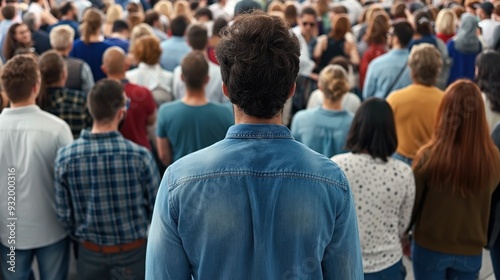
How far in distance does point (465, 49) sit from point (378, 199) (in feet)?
12.0

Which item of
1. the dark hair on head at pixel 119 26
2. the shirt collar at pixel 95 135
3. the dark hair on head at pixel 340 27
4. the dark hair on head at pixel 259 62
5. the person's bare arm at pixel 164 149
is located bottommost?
the person's bare arm at pixel 164 149

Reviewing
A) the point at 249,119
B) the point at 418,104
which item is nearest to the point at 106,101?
the point at 249,119

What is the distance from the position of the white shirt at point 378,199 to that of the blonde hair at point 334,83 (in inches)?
41.9

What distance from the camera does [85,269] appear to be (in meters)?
2.99

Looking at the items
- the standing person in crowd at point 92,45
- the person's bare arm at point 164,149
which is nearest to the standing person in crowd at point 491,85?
the person's bare arm at point 164,149

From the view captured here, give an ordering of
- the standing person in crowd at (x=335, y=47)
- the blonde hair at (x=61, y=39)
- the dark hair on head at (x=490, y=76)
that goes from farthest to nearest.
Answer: the standing person in crowd at (x=335, y=47), the blonde hair at (x=61, y=39), the dark hair on head at (x=490, y=76)

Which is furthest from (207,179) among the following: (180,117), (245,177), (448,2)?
(448,2)

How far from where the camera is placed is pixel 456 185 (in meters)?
2.81

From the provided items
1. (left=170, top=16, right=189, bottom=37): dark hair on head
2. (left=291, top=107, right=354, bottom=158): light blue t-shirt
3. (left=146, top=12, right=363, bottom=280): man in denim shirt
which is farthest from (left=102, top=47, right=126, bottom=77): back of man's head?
(left=146, top=12, right=363, bottom=280): man in denim shirt

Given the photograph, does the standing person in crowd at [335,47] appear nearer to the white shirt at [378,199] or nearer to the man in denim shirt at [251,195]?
the white shirt at [378,199]

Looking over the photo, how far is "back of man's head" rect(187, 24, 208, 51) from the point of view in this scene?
5016mm

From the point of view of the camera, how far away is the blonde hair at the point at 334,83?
375cm

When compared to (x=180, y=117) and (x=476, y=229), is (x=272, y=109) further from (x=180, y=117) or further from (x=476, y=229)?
(x=180, y=117)

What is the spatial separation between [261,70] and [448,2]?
882 cm
